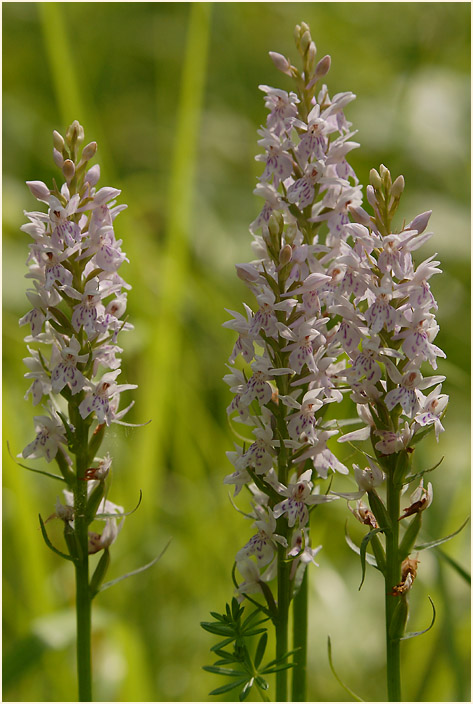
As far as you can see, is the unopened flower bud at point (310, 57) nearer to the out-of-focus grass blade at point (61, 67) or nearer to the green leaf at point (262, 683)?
the green leaf at point (262, 683)

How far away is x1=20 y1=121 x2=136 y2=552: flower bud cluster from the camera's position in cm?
199

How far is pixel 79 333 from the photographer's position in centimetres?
205

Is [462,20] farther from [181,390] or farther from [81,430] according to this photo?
[81,430]

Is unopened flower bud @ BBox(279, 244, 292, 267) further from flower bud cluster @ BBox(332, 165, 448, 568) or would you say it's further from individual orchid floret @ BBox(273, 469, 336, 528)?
individual orchid floret @ BBox(273, 469, 336, 528)

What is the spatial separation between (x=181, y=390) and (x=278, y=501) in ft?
7.35

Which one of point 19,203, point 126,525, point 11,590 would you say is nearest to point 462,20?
point 19,203

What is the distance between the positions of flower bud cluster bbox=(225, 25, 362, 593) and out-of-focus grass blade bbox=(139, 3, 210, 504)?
1490mm

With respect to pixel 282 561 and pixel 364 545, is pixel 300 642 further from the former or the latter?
pixel 364 545

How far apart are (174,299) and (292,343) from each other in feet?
6.26

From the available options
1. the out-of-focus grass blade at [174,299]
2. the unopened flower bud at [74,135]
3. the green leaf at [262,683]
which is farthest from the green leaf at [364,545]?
the out-of-focus grass blade at [174,299]

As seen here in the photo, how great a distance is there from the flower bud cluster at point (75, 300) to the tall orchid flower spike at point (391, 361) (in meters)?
0.59

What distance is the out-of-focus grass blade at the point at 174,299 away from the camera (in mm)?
3555

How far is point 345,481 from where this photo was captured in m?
3.98

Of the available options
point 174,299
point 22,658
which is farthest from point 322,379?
point 174,299
